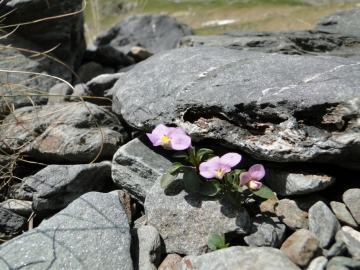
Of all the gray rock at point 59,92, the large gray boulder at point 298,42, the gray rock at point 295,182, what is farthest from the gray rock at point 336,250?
the gray rock at point 59,92

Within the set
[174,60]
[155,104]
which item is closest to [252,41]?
[174,60]

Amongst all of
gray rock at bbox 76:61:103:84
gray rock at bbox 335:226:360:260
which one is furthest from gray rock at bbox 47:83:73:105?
gray rock at bbox 335:226:360:260

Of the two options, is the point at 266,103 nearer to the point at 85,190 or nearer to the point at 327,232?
the point at 327,232

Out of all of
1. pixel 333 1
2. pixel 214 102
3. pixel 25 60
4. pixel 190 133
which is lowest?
pixel 333 1

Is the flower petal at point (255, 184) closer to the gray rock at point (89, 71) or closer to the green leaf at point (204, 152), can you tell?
the green leaf at point (204, 152)

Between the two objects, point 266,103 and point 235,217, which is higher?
point 266,103

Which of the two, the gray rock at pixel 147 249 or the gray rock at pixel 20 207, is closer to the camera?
the gray rock at pixel 147 249
